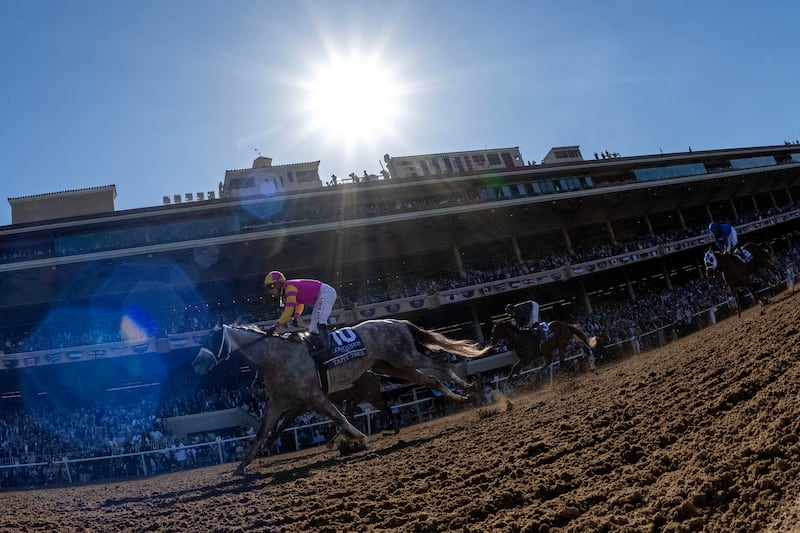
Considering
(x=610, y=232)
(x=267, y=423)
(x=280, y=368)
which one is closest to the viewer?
(x=280, y=368)

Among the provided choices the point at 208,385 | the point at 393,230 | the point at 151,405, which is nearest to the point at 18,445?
the point at 151,405

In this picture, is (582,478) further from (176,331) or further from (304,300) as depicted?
(176,331)

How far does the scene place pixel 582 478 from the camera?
400 centimetres

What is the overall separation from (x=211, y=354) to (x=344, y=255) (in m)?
23.0

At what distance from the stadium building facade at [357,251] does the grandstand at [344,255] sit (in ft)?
0.31

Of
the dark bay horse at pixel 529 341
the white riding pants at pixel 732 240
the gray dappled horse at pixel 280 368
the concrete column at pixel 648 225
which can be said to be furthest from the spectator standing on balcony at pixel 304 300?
the concrete column at pixel 648 225

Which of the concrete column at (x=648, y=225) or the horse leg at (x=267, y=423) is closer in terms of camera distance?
the horse leg at (x=267, y=423)

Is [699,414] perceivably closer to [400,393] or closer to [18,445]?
[400,393]

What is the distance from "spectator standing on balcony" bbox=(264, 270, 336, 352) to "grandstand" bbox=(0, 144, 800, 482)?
17.0 m

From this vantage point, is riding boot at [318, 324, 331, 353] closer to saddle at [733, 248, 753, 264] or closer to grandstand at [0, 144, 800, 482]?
saddle at [733, 248, 753, 264]

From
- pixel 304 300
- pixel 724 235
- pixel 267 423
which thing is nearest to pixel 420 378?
pixel 304 300

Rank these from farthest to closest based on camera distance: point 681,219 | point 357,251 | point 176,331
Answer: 1. point 681,219
2. point 357,251
3. point 176,331

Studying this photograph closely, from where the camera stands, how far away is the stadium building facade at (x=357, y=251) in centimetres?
2497

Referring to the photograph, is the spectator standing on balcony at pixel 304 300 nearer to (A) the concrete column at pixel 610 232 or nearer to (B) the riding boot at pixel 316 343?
(B) the riding boot at pixel 316 343
